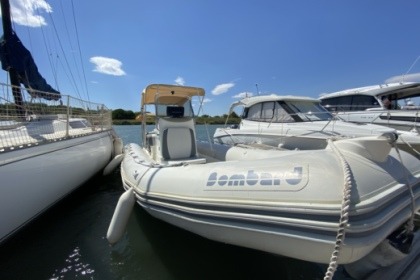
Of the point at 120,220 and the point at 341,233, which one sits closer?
the point at 341,233

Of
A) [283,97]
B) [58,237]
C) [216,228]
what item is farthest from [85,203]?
[283,97]

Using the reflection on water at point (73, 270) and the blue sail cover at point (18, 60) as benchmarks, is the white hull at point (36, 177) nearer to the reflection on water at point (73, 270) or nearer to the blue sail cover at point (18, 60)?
the reflection on water at point (73, 270)

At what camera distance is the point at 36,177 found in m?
3.41

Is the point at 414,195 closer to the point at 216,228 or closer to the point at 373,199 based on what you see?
the point at 373,199

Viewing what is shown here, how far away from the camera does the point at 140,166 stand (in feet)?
12.4

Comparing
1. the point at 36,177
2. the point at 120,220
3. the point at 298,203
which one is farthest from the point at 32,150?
the point at 298,203

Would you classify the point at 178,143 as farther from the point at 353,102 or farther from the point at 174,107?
the point at 353,102

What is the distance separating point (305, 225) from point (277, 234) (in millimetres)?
230

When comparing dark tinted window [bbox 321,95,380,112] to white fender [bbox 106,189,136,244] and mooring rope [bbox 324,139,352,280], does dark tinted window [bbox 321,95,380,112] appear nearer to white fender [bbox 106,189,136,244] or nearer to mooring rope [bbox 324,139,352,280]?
white fender [bbox 106,189,136,244]

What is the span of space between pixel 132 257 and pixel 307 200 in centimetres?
222

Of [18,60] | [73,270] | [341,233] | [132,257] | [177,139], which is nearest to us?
[341,233]

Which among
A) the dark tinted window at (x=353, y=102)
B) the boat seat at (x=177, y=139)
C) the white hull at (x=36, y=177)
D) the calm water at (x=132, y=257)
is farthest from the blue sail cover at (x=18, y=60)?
the dark tinted window at (x=353, y=102)

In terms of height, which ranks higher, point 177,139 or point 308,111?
point 308,111

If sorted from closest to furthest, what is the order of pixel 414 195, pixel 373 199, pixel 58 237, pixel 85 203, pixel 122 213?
pixel 373 199
pixel 414 195
pixel 122 213
pixel 58 237
pixel 85 203
